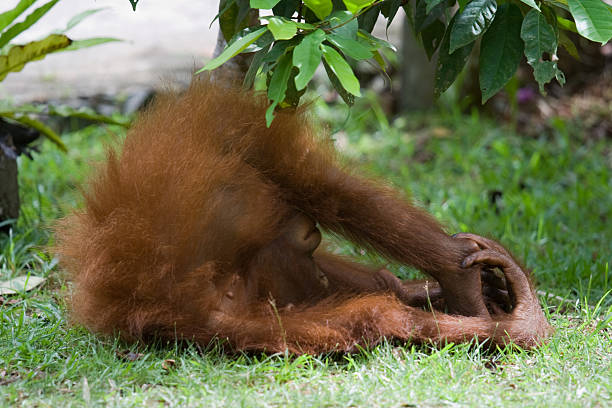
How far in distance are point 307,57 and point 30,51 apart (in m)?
2.01

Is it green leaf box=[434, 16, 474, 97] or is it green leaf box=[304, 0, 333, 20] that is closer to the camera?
green leaf box=[304, 0, 333, 20]

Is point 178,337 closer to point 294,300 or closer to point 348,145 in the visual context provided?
point 294,300

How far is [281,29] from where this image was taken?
176 cm

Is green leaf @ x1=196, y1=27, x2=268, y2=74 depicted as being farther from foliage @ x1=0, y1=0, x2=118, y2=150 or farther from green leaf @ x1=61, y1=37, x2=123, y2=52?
green leaf @ x1=61, y1=37, x2=123, y2=52

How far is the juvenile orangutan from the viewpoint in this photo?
211 centimetres

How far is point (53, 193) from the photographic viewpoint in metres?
4.20

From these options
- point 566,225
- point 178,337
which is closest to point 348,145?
point 566,225

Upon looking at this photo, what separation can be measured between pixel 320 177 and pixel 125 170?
597 mm

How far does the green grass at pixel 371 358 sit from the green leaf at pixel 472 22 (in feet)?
1.85

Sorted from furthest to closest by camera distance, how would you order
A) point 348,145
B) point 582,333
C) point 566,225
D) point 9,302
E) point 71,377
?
point 348,145 < point 566,225 < point 9,302 < point 582,333 < point 71,377

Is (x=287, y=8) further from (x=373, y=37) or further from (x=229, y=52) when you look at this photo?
(x=229, y=52)

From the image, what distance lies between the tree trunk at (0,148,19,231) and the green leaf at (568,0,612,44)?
2.56m

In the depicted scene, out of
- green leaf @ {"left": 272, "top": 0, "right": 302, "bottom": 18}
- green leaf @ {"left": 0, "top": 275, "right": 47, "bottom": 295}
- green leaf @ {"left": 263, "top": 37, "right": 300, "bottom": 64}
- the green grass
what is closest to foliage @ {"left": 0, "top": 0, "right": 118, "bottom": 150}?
the green grass

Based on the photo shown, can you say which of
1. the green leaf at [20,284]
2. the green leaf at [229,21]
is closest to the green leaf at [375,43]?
the green leaf at [229,21]
